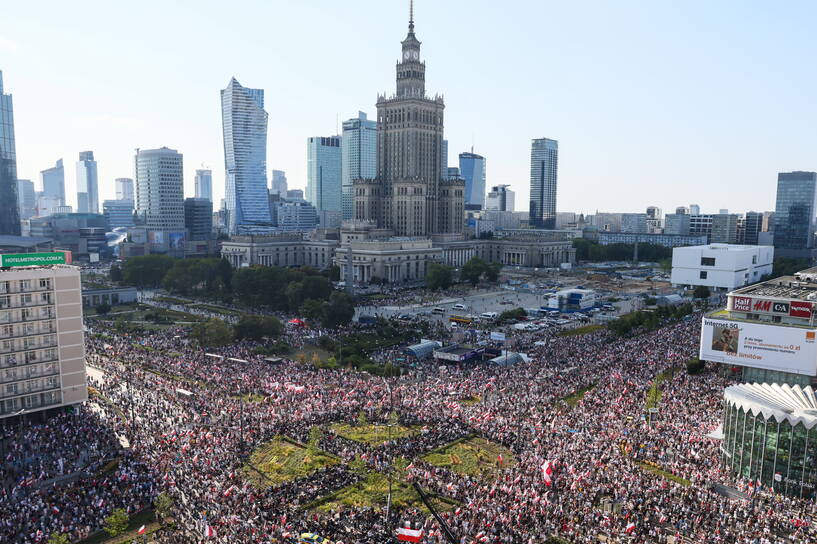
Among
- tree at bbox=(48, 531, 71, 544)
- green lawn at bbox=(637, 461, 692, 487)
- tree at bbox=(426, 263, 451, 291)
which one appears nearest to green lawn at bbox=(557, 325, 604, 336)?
tree at bbox=(426, 263, 451, 291)

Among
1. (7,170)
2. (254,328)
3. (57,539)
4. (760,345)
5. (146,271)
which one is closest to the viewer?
(57,539)

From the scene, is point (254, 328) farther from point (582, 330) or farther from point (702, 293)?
point (702, 293)

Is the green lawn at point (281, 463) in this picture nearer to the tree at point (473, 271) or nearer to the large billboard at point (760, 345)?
the large billboard at point (760, 345)

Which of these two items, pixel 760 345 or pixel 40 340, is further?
pixel 760 345

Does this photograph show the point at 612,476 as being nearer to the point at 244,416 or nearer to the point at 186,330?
the point at 244,416

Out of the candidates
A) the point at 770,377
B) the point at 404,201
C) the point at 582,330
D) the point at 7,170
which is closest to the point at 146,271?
the point at 404,201
